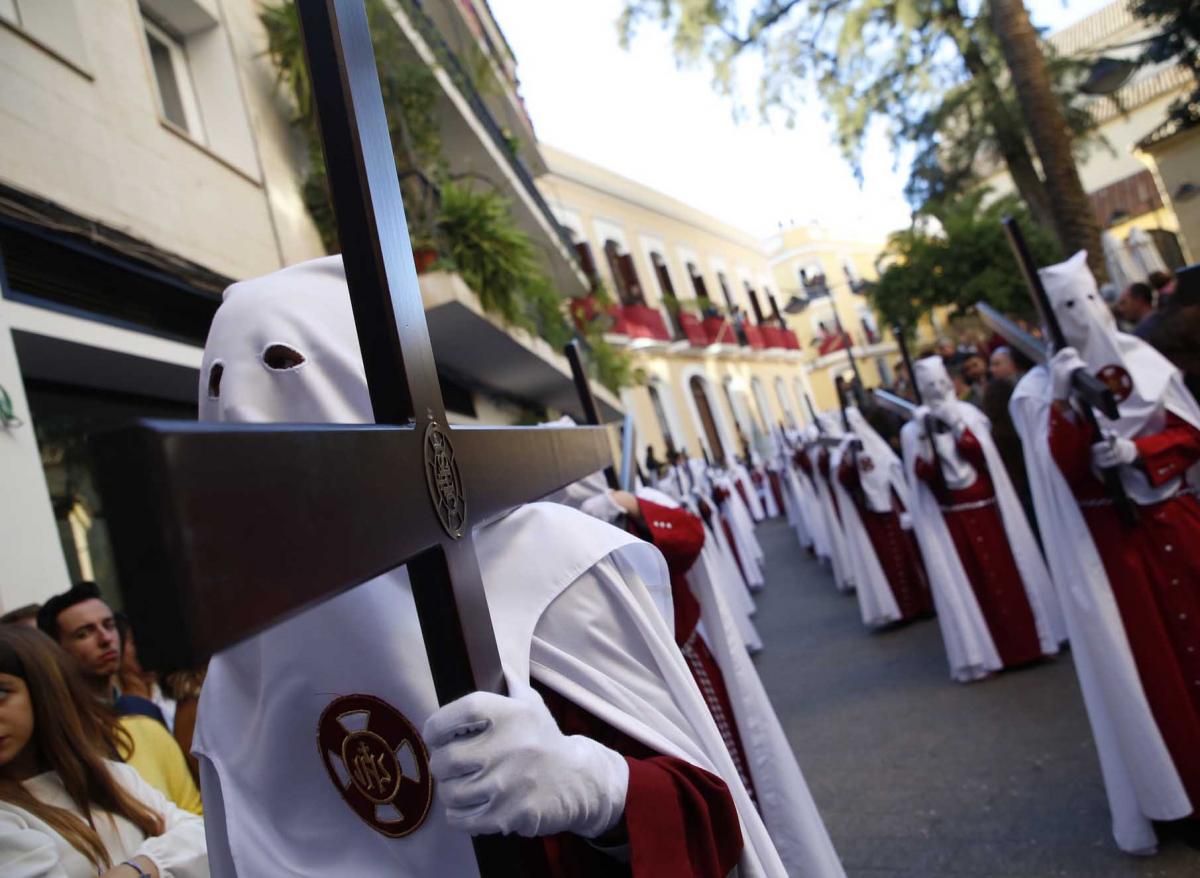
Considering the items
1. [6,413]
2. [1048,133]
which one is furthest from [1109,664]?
[1048,133]

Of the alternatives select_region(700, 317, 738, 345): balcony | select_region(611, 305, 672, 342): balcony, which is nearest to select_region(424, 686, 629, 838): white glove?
select_region(611, 305, 672, 342): balcony

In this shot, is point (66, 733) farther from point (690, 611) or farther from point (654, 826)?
point (690, 611)

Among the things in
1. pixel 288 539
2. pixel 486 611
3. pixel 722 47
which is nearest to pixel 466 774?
pixel 486 611

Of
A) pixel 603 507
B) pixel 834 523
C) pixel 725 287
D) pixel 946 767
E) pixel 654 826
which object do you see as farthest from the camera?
pixel 725 287

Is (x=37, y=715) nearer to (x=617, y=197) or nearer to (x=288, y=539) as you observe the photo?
(x=288, y=539)

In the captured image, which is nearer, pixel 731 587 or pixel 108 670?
pixel 108 670

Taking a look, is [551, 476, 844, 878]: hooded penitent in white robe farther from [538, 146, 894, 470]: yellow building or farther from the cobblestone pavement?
[538, 146, 894, 470]: yellow building

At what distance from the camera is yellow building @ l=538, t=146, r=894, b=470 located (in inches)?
947

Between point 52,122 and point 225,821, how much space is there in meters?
4.55

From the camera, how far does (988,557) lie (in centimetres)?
687

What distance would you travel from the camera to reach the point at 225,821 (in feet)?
4.82

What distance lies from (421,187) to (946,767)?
707 centimetres

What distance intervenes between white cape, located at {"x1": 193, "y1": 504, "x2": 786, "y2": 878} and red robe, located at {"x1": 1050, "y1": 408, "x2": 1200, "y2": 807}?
2.82 meters

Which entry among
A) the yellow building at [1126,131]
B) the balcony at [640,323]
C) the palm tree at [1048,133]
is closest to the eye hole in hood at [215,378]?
the palm tree at [1048,133]
